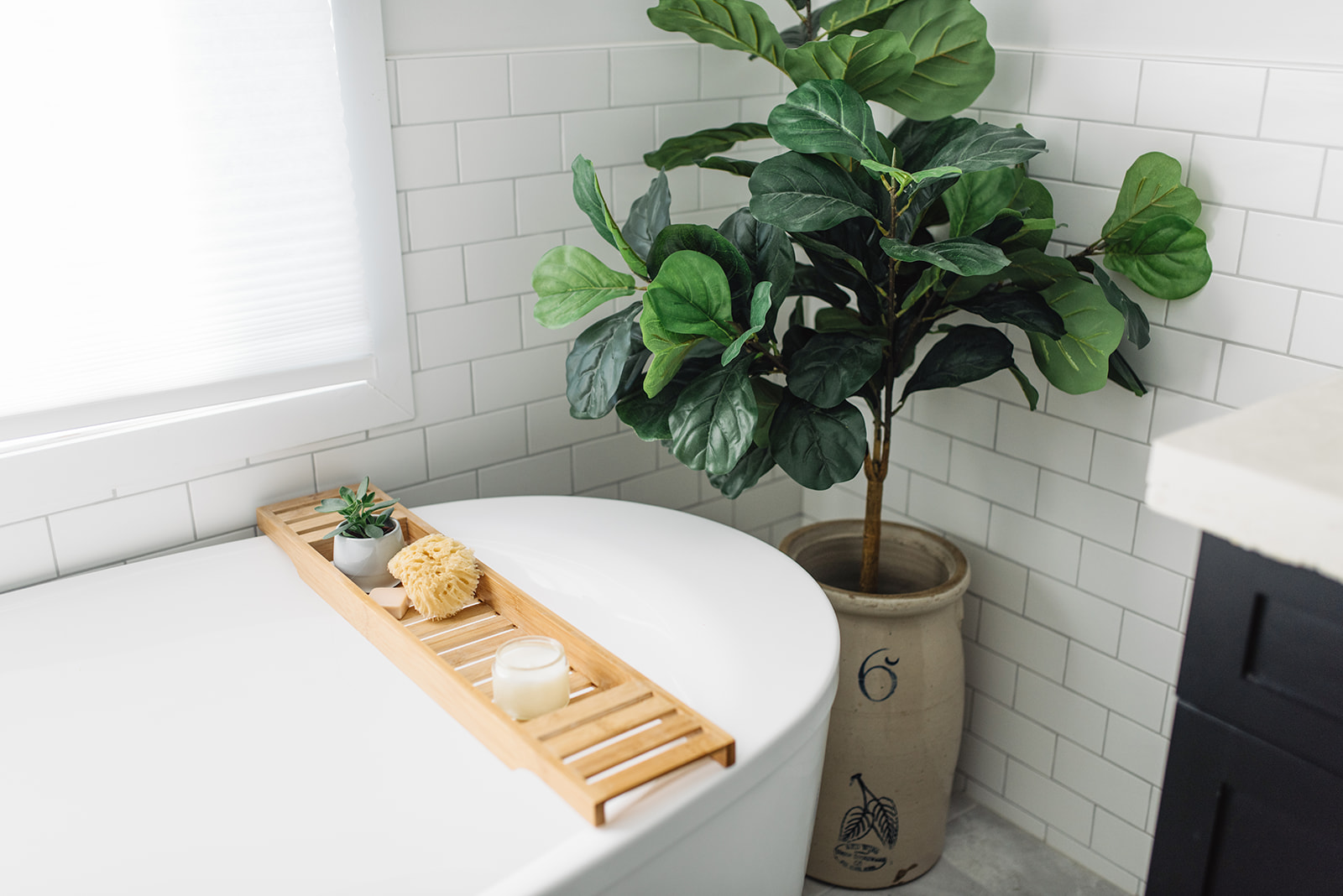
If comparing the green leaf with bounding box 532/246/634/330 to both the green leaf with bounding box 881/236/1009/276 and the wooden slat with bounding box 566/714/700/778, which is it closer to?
the green leaf with bounding box 881/236/1009/276

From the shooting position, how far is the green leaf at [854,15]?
69.9 inches

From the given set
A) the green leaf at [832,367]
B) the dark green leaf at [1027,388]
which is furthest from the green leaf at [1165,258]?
the green leaf at [832,367]

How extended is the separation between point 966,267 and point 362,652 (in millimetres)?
973

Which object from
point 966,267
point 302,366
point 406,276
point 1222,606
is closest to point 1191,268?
point 966,267

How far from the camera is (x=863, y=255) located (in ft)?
6.08

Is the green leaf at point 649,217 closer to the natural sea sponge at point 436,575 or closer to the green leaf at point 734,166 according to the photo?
the green leaf at point 734,166

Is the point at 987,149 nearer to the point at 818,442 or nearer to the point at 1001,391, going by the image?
the point at 818,442

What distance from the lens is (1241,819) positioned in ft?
3.12

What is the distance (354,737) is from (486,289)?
911 millimetres

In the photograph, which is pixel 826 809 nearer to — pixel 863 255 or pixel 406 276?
pixel 863 255

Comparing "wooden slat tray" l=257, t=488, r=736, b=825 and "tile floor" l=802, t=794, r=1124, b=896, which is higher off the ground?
"wooden slat tray" l=257, t=488, r=736, b=825

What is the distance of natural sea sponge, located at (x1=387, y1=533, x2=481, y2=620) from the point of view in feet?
5.14

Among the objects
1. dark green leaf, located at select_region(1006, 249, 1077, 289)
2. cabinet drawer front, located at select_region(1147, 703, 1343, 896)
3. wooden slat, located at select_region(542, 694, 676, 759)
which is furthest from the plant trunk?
cabinet drawer front, located at select_region(1147, 703, 1343, 896)

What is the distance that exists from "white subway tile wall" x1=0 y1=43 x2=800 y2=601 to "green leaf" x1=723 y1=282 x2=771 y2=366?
626 millimetres
